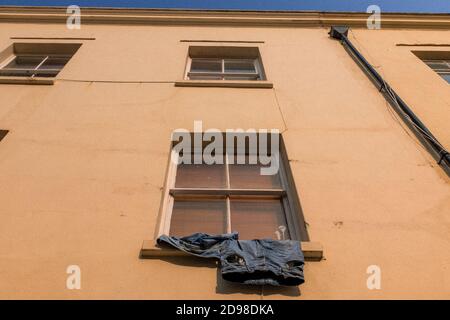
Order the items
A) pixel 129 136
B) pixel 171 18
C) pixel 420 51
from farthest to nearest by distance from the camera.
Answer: pixel 171 18 < pixel 420 51 < pixel 129 136

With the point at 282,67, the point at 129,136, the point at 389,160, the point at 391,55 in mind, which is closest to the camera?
the point at 389,160

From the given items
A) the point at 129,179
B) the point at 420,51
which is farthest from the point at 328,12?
the point at 129,179

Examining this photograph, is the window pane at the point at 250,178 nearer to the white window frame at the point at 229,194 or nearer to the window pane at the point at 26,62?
the white window frame at the point at 229,194

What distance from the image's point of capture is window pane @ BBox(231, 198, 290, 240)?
3773 millimetres

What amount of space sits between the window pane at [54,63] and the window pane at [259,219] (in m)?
5.50

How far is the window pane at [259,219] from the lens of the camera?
3773mm

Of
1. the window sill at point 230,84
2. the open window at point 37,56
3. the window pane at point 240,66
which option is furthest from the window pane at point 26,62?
the window pane at point 240,66

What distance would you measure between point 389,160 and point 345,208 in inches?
44.9

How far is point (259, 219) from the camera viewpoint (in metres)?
3.97

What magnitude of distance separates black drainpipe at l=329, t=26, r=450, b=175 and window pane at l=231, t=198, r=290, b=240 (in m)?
2.06

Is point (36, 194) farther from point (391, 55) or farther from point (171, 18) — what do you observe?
point (391, 55)

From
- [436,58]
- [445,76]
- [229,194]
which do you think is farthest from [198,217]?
[436,58]

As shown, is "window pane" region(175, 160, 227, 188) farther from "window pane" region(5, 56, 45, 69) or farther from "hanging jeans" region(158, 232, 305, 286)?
"window pane" region(5, 56, 45, 69)

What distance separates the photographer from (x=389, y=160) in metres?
4.50
